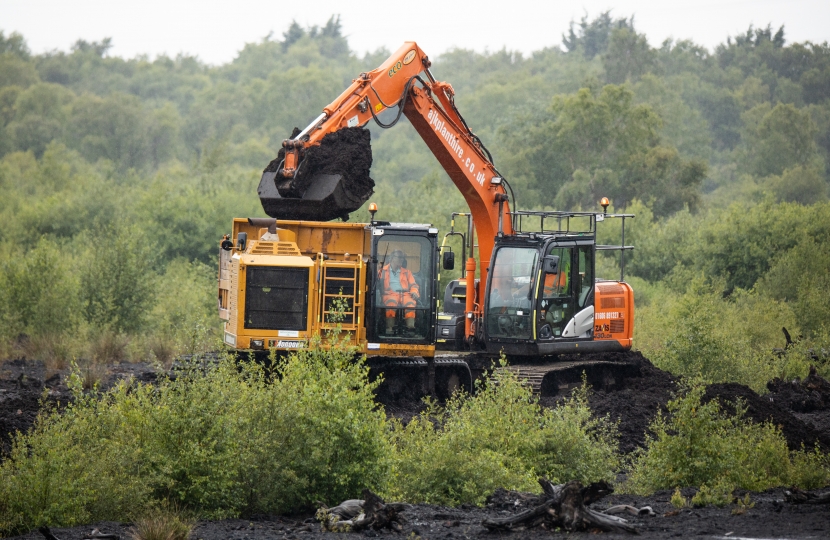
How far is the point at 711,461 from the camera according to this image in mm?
10625

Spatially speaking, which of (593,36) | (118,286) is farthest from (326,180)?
(593,36)

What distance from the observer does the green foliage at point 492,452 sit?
10.4 m

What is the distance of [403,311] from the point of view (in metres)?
16.2

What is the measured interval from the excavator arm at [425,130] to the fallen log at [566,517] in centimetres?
768

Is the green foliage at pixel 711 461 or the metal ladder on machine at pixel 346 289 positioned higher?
the metal ladder on machine at pixel 346 289

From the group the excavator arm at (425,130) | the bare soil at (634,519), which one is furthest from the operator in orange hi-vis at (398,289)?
the bare soil at (634,519)

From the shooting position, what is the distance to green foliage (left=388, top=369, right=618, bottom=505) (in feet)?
34.1

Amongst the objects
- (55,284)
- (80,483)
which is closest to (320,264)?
(80,483)

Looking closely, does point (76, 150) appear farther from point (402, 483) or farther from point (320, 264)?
point (402, 483)

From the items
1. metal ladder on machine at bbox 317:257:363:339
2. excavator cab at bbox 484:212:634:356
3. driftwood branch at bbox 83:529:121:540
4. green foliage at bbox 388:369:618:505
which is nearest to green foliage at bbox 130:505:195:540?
driftwood branch at bbox 83:529:121:540

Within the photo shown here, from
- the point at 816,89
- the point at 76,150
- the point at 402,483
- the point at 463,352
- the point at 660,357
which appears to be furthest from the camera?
the point at 816,89

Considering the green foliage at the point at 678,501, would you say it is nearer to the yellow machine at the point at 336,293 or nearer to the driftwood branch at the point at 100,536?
the driftwood branch at the point at 100,536

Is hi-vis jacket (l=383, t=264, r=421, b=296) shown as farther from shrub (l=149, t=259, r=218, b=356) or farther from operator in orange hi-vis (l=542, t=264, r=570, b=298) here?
shrub (l=149, t=259, r=218, b=356)

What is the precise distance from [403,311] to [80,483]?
7565 mm
